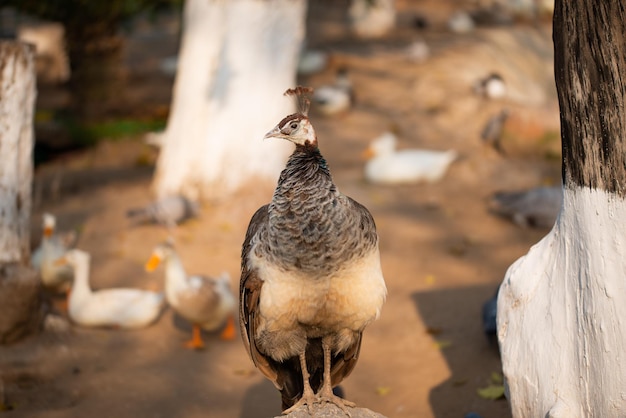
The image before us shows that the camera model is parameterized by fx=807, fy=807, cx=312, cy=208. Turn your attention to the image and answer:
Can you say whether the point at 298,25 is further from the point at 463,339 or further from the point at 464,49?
the point at 464,49

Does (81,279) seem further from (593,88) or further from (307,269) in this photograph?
(593,88)

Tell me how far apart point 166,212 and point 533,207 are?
411cm

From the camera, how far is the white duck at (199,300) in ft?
23.0

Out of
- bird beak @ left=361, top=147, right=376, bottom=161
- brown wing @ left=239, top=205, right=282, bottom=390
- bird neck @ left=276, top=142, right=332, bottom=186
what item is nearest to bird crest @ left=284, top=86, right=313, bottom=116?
bird neck @ left=276, top=142, right=332, bottom=186

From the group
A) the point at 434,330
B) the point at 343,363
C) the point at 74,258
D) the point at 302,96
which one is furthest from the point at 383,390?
the point at 74,258

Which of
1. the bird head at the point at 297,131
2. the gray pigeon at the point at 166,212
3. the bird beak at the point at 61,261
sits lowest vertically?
the bird beak at the point at 61,261

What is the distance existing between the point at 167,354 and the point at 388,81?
9.24 m

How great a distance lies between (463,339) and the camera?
22.1 feet

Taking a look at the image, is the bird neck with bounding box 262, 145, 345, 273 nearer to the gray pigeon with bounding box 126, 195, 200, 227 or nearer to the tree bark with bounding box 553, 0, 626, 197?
the tree bark with bounding box 553, 0, 626, 197

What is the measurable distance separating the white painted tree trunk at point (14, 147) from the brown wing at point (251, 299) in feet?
9.76

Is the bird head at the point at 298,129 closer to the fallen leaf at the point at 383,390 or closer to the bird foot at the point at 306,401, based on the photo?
the bird foot at the point at 306,401

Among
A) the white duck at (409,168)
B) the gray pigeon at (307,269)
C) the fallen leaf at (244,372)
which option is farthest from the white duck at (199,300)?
the white duck at (409,168)

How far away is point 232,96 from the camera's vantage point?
1004 centimetres

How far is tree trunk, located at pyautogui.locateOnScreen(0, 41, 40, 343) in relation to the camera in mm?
6605
